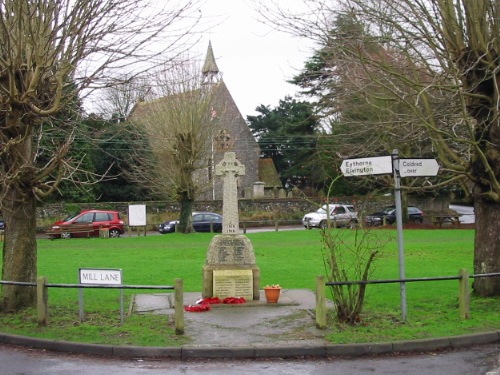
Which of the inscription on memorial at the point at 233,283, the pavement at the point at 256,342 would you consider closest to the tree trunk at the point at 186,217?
the inscription on memorial at the point at 233,283

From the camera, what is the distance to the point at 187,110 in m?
33.1

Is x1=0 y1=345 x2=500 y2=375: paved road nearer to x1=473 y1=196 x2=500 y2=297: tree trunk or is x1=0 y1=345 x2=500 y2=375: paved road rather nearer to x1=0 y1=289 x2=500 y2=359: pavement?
x1=0 y1=289 x2=500 y2=359: pavement

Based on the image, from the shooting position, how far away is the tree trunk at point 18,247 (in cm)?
1077

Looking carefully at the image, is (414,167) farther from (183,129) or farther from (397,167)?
(183,129)

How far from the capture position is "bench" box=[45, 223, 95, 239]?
32.2 m

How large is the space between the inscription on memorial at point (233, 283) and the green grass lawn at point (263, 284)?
1.82m

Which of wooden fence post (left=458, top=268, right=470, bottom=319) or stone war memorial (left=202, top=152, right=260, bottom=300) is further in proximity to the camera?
stone war memorial (left=202, top=152, right=260, bottom=300)

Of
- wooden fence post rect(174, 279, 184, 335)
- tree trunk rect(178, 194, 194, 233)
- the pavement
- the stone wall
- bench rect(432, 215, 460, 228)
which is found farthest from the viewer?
the stone wall

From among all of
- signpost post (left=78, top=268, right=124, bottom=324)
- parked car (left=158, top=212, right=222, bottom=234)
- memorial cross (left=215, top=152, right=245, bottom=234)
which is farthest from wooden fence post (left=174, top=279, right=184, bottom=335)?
parked car (left=158, top=212, right=222, bottom=234)

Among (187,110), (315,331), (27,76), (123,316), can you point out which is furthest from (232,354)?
(187,110)

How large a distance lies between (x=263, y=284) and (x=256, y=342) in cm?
612

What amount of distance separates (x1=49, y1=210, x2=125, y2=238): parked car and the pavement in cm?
2350

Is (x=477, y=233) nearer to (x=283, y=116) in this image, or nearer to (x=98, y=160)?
(x=98, y=160)

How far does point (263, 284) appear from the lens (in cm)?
1473
